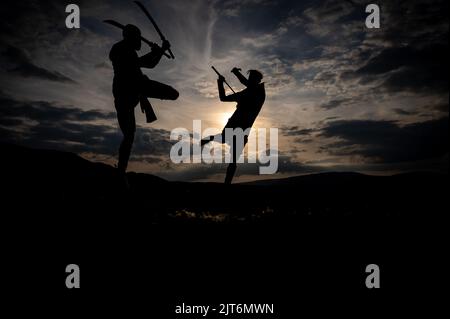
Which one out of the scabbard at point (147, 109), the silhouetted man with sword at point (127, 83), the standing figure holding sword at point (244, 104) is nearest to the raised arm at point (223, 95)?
the standing figure holding sword at point (244, 104)

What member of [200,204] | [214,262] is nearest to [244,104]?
[200,204]

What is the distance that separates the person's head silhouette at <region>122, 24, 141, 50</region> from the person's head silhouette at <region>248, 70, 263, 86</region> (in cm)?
397

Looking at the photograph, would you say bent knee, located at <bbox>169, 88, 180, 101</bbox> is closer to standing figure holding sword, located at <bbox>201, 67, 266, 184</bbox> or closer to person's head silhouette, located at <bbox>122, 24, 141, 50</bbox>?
person's head silhouette, located at <bbox>122, 24, 141, 50</bbox>

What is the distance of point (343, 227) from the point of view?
4.52 m

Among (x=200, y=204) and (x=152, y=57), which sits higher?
(x=152, y=57)

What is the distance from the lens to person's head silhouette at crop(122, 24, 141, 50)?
689cm

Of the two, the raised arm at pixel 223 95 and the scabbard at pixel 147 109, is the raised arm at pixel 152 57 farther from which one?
the raised arm at pixel 223 95

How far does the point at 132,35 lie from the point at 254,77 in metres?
4.20

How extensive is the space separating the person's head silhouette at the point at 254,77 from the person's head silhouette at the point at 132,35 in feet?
13.0

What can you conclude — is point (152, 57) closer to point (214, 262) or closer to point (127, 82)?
point (127, 82)

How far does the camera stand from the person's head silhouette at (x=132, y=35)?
689 centimetres

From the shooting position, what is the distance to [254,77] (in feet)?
32.2

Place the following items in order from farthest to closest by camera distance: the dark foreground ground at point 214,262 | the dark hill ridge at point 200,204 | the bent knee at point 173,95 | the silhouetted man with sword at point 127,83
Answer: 1. the bent knee at point 173,95
2. the silhouetted man with sword at point 127,83
3. the dark hill ridge at point 200,204
4. the dark foreground ground at point 214,262

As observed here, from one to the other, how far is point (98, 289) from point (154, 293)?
22.0 inches
